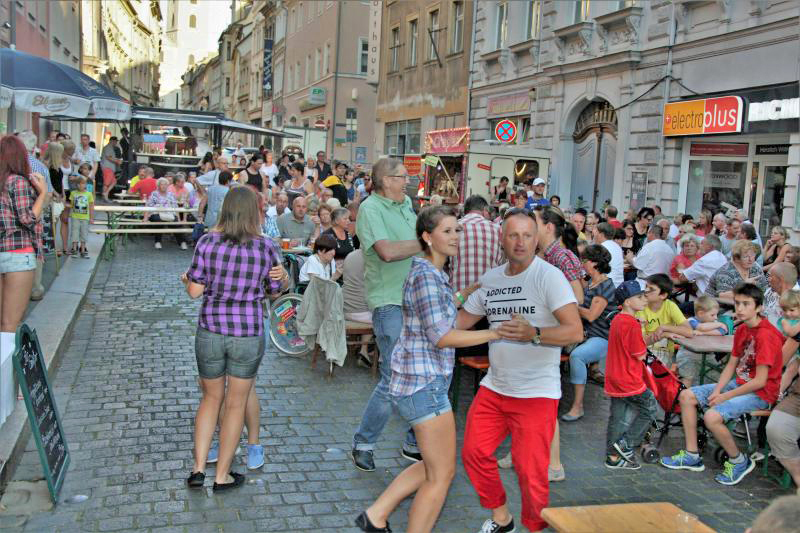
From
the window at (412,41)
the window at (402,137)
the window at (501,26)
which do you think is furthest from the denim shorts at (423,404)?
the window at (412,41)

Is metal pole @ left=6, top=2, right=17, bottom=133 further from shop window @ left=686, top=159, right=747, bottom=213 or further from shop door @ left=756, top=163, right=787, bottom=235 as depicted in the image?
shop door @ left=756, top=163, right=787, bottom=235

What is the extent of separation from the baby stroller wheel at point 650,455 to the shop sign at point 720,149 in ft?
35.1

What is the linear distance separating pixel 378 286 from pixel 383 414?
2.77 ft

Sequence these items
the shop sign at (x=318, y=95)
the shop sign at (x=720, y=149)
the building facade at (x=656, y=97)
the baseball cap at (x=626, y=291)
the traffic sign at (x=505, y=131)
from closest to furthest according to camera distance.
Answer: the baseball cap at (x=626, y=291) < the building facade at (x=656, y=97) < the shop sign at (x=720, y=149) < the traffic sign at (x=505, y=131) < the shop sign at (x=318, y=95)

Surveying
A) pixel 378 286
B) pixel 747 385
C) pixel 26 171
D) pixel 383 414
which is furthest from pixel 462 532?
pixel 26 171

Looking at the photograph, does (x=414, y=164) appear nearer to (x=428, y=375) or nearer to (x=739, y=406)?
(x=739, y=406)

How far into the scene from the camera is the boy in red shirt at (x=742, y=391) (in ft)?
18.1

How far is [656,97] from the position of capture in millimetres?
16672

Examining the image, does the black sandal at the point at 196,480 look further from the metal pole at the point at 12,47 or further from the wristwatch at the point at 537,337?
the metal pole at the point at 12,47

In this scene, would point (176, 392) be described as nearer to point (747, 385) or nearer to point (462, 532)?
point (462, 532)

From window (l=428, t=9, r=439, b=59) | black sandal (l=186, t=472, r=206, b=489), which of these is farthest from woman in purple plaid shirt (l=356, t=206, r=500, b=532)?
window (l=428, t=9, r=439, b=59)

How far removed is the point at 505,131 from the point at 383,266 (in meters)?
17.4

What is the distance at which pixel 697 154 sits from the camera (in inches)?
627

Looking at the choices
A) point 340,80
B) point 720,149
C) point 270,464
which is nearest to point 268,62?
point 340,80
